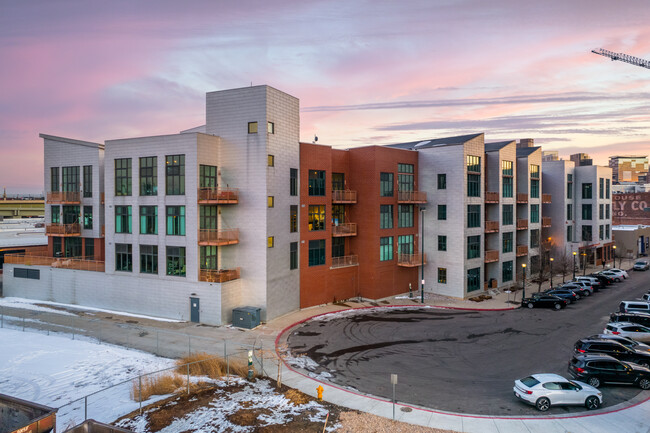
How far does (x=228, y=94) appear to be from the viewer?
33.7 meters

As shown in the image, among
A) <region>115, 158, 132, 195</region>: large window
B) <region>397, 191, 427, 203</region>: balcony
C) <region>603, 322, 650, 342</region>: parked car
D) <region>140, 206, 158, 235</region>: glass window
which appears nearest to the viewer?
<region>603, 322, 650, 342</region>: parked car

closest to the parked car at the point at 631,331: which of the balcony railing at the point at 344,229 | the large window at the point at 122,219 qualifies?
the balcony railing at the point at 344,229

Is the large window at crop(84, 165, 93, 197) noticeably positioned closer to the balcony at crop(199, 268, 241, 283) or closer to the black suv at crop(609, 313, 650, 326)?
the balcony at crop(199, 268, 241, 283)

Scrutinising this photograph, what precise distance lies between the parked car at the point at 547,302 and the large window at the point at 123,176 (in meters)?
35.7

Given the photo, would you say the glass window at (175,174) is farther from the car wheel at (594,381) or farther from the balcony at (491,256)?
the balcony at (491,256)

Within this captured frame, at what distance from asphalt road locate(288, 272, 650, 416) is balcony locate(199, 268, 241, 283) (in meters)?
6.46

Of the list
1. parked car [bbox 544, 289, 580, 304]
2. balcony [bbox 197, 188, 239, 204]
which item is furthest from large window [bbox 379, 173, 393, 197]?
parked car [bbox 544, 289, 580, 304]

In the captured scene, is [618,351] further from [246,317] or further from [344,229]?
[246,317]

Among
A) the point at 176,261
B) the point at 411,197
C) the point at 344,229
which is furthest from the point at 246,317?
the point at 411,197

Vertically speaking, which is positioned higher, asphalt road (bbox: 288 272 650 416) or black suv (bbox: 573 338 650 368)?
black suv (bbox: 573 338 650 368)

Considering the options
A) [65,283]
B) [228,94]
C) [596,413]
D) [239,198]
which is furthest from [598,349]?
[65,283]

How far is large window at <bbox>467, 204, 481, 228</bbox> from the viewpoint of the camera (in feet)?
140

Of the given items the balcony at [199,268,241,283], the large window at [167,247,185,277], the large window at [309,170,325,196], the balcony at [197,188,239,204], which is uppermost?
the large window at [309,170,325,196]

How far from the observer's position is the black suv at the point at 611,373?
67.4 feet
